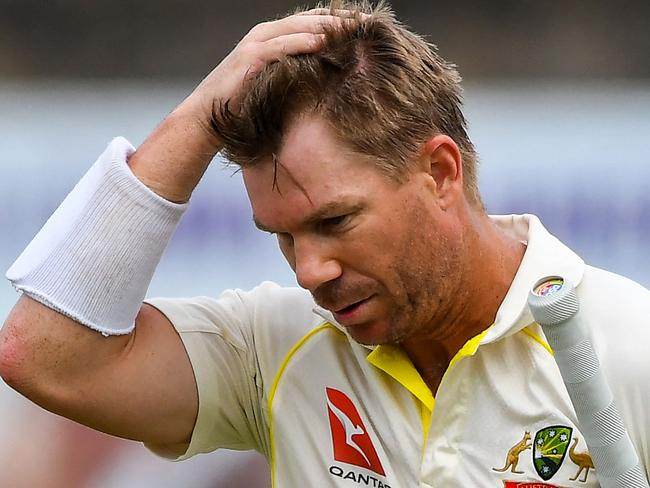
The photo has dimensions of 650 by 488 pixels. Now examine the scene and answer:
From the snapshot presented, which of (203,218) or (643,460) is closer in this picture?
(643,460)

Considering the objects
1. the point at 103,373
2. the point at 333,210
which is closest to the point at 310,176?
the point at 333,210

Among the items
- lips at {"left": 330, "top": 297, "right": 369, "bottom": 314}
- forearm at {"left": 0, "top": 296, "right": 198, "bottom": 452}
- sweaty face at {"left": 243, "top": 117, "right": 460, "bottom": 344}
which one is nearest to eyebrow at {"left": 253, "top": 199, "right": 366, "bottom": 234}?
sweaty face at {"left": 243, "top": 117, "right": 460, "bottom": 344}

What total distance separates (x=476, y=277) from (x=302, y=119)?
308mm

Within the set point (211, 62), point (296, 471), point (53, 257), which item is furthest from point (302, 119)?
point (211, 62)

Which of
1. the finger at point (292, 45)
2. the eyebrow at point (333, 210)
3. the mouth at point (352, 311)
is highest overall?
the finger at point (292, 45)

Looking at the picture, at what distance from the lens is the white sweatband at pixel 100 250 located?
1554mm

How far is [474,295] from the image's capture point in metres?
1.56

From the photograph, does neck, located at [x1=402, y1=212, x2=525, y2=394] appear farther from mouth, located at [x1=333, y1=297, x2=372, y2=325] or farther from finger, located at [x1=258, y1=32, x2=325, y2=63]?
Answer: finger, located at [x1=258, y1=32, x2=325, y2=63]

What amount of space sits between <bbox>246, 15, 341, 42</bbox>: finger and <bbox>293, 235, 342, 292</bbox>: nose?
0.94 feet

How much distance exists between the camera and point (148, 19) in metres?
4.73

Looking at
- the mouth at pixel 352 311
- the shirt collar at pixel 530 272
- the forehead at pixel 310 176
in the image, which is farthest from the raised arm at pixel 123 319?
the shirt collar at pixel 530 272

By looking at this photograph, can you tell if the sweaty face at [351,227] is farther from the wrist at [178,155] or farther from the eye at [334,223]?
the wrist at [178,155]

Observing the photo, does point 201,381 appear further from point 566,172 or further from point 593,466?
point 566,172

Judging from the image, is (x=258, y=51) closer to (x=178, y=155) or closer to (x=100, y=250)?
(x=178, y=155)
